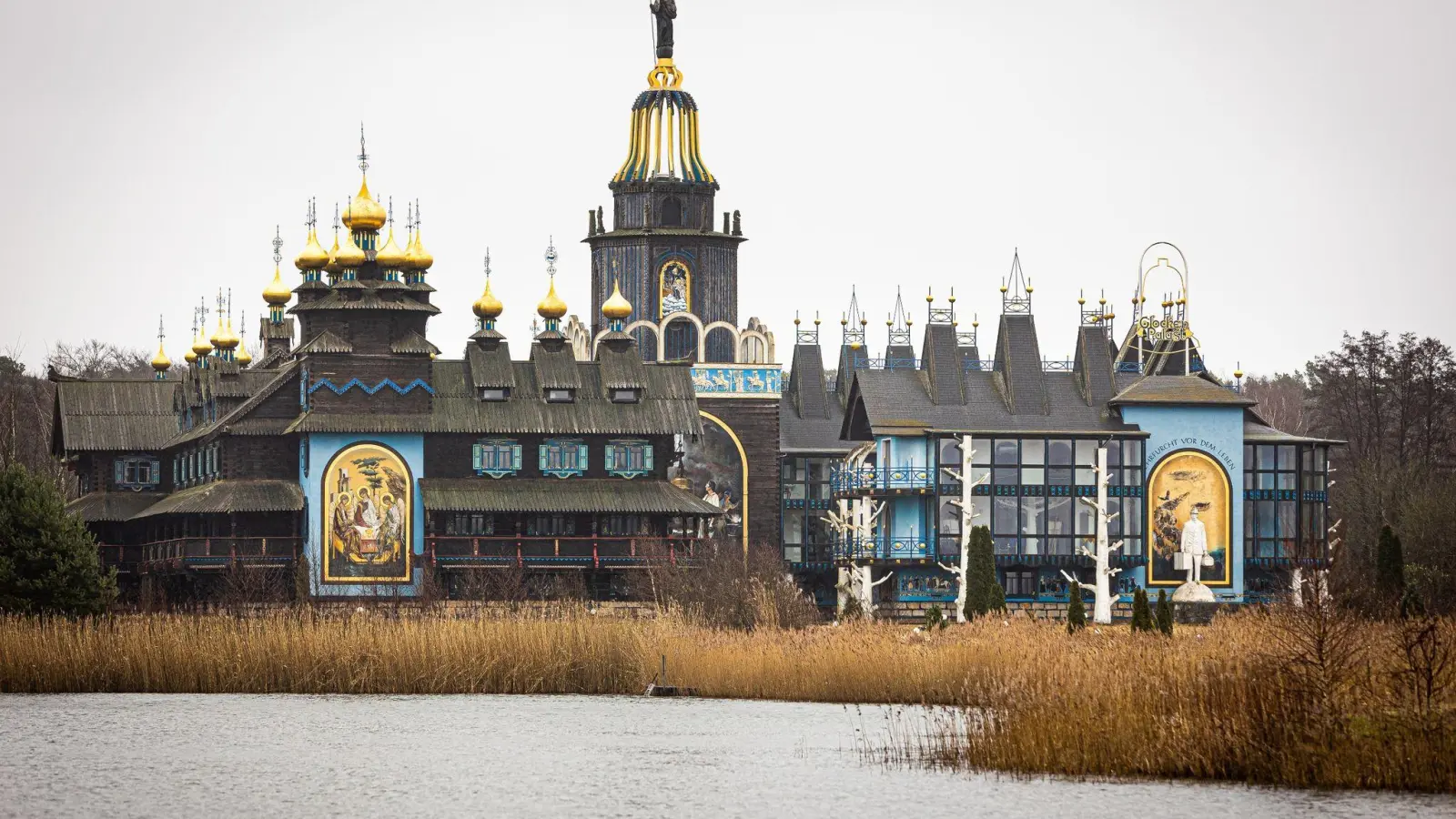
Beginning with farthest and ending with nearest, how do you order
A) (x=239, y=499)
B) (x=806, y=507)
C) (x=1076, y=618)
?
1. (x=806, y=507)
2. (x=239, y=499)
3. (x=1076, y=618)

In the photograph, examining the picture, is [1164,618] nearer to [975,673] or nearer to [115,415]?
[975,673]

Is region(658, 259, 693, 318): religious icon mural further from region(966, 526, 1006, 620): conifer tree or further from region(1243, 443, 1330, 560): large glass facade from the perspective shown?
region(966, 526, 1006, 620): conifer tree

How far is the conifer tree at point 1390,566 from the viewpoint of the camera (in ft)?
208

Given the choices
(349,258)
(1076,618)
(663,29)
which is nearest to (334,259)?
(349,258)

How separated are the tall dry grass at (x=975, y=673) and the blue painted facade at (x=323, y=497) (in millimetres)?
15092

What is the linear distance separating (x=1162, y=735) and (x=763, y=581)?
130ft

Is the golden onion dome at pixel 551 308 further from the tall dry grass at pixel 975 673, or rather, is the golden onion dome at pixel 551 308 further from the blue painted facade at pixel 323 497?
the tall dry grass at pixel 975 673

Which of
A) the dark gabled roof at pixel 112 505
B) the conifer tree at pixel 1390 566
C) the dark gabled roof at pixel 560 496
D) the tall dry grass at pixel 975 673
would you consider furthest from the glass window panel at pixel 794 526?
the conifer tree at pixel 1390 566

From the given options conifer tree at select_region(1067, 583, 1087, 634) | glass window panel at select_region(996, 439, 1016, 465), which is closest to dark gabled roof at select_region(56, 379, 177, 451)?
glass window panel at select_region(996, 439, 1016, 465)

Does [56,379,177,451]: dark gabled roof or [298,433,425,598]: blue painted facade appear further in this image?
[56,379,177,451]: dark gabled roof

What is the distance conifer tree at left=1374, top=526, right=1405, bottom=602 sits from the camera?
63281 millimetres

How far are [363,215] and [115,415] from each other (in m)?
13.2

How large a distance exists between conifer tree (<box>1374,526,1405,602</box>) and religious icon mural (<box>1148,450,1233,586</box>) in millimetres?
27891

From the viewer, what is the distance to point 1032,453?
92812 mm
